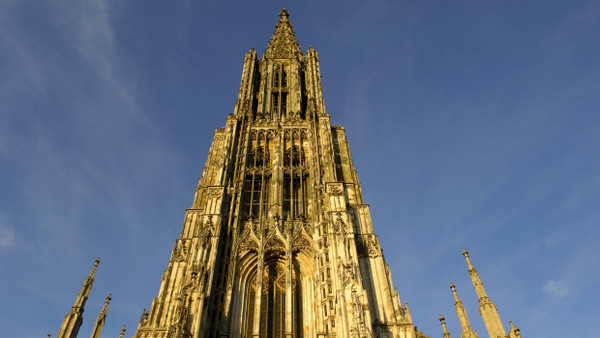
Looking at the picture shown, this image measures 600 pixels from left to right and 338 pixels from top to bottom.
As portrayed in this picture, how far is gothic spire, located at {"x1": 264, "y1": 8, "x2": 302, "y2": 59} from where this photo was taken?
→ 44.0 metres

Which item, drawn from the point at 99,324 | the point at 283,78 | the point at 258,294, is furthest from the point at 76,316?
the point at 283,78

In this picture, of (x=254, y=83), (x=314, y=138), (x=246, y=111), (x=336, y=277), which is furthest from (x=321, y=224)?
(x=254, y=83)

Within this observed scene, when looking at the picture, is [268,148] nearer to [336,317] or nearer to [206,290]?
[206,290]

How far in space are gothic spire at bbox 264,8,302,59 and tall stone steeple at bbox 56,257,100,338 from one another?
29.0 metres

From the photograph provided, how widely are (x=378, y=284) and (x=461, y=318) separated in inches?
167

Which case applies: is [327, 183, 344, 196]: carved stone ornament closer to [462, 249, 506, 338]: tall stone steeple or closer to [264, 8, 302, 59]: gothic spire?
[462, 249, 506, 338]: tall stone steeple

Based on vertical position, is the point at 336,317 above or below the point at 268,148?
below

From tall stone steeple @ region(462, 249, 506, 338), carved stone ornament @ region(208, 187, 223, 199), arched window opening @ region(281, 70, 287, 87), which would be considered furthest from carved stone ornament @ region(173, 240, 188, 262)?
arched window opening @ region(281, 70, 287, 87)

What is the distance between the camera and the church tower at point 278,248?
19562 millimetres

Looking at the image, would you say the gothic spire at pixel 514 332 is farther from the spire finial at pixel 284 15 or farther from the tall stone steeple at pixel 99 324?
the spire finial at pixel 284 15

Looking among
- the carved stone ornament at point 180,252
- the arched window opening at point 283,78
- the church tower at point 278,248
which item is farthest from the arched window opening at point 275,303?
the arched window opening at point 283,78

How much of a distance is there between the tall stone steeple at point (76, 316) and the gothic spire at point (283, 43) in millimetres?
29022

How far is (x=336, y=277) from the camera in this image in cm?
2036

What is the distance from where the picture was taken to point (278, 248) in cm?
2402
